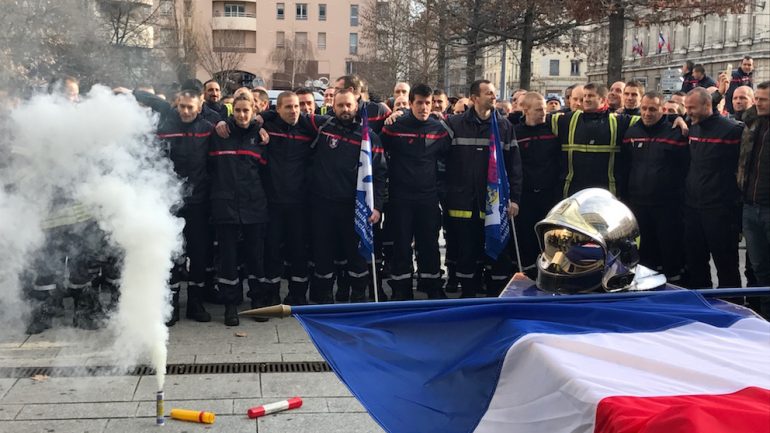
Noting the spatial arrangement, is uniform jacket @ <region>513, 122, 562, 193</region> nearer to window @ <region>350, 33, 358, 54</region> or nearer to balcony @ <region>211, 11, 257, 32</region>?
balcony @ <region>211, 11, 257, 32</region>

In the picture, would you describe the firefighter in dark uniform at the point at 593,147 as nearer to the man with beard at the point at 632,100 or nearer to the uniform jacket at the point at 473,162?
the uniform jacket at the point at 473,162

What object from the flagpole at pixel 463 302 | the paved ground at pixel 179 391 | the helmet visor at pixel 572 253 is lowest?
the paved ground at pixel 179 391

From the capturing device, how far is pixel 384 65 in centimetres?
3694

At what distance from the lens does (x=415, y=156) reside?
334 inches

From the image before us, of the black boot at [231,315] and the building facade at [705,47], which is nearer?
the black boot at [231,315]

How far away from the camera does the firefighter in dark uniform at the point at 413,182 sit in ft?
27.9

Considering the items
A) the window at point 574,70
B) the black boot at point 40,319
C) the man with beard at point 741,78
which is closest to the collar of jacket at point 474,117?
the black boot at point 40,319

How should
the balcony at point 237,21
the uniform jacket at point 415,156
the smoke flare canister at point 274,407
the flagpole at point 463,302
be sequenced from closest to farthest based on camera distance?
the flagpole at point 463,302 < the smoke flare canister at point 274,407 < the uniform jacket at point 415,156 < the balcony at point 237,21

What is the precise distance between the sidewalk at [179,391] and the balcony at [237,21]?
6421 cm

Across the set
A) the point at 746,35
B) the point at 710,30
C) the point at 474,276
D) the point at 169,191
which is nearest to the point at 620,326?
the point at 169,191

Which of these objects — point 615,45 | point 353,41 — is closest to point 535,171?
point 615,45

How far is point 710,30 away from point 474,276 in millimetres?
66363

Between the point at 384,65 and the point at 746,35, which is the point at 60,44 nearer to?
the point at 384,65

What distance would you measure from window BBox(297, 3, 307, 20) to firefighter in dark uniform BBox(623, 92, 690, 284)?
73.3 m
